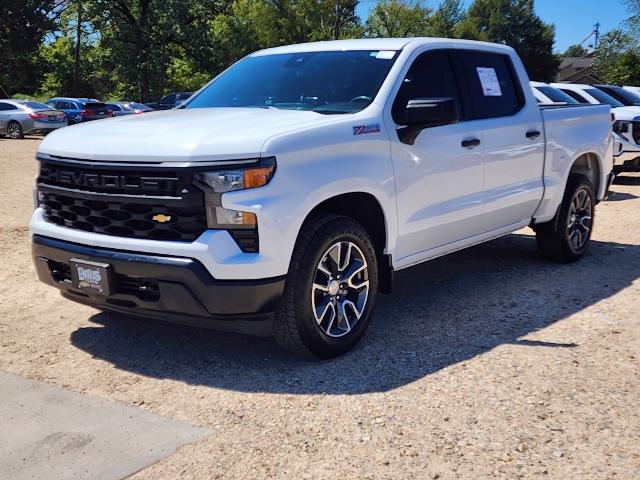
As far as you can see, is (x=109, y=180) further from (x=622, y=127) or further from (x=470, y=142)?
(x=622, y=127)

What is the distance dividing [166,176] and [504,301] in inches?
117

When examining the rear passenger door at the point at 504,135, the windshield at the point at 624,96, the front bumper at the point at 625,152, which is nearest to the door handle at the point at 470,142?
the rear passenger door at the point at 504,135

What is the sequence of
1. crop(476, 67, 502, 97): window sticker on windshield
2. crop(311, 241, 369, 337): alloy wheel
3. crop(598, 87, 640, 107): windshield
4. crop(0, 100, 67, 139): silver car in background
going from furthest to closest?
crop(0, 100, 67, 139): silver car in background < crop(598, 87, 640, 107): windshield < crop(476, 67, 502, 97): window sticker on windshield < crop(311, 241, 369, 337): alloy wheel

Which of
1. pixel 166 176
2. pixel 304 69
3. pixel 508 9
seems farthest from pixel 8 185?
pixel 508 9

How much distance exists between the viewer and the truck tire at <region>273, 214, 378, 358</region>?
4121 mm

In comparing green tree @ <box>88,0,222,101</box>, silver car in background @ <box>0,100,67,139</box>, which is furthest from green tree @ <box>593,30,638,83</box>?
silver car in background @ <box>0,100,67,139</box>

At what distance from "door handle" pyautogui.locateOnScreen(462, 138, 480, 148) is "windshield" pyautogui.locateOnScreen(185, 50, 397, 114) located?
0.80 metres

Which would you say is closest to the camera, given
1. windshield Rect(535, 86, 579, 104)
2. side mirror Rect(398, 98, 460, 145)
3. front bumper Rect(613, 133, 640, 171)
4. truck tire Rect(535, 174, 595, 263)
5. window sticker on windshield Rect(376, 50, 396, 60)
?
side mirror Rect(398, 98, 460, 145)

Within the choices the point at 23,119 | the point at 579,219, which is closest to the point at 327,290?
the point at 579,219

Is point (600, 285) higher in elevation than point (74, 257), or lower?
lower

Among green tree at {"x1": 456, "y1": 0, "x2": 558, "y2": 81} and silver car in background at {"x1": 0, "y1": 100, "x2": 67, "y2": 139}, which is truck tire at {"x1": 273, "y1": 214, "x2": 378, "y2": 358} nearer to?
silver car in background at {"x1": 0, "y1": 100, "x2": 67, "y2": 139}

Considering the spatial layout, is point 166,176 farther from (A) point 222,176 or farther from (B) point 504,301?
(B) point 504,301

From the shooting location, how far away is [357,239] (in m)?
4.43

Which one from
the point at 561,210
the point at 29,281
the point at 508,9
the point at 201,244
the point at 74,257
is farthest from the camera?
the point at 508,9
